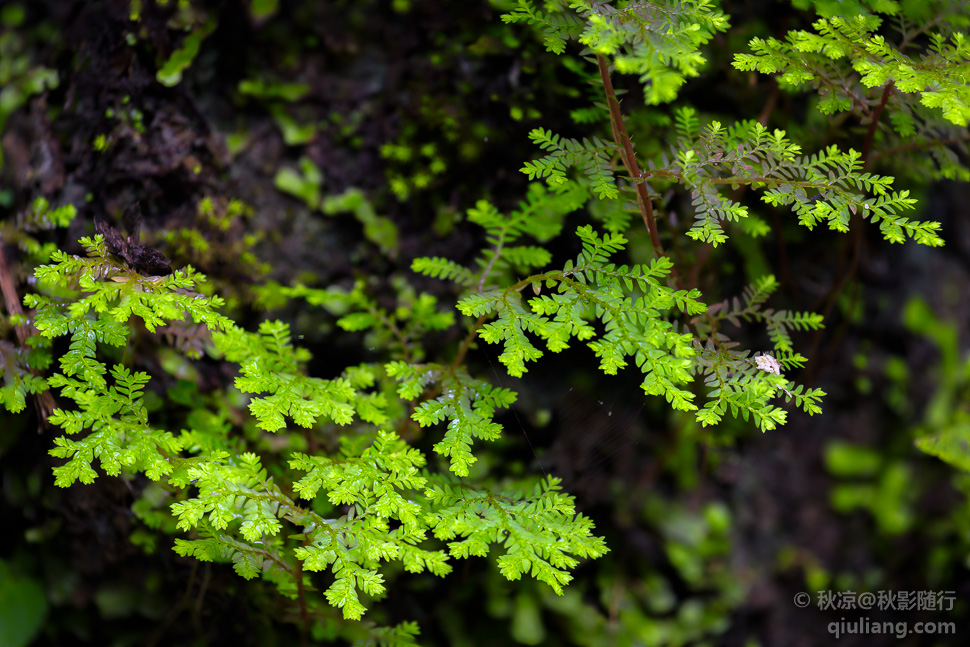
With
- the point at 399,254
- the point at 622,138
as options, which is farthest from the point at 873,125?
the point at 399,254

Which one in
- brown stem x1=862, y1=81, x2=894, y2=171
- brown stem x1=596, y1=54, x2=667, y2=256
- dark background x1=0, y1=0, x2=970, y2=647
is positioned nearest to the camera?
brown stem x1=596, y1=54, x2=667, y2=256

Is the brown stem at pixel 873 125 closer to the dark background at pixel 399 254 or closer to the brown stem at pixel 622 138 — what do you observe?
the dark background at pixel 399 254

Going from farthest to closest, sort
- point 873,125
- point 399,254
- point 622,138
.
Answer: point 399,254 < point 873,125 < point 622,138

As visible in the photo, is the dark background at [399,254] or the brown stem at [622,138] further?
the dark background at [399,254]

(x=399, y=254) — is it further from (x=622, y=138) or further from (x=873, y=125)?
(x=873, y=125)

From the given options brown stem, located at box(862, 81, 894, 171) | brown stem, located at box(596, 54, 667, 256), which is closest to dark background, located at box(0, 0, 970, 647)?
brown stem, located at box(862, 81, 894, 171)

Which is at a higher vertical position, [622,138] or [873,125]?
[622,138]

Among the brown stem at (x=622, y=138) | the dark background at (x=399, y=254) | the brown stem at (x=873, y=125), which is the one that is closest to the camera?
the brown stem at (x=622, y=138)

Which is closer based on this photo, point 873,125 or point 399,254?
point 873,125

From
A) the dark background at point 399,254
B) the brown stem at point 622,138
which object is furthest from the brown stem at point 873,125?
the brown stem at point 622,138

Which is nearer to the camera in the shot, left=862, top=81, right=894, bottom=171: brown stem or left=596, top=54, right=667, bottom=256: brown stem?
left=596, top=54, right=667, bottom=256: brown stem

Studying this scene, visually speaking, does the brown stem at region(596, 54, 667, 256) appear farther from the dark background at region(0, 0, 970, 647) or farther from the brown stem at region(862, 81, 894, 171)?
the brown stem at region(862, 81, 894, 171)
